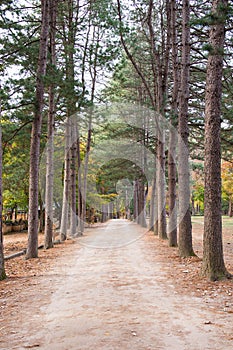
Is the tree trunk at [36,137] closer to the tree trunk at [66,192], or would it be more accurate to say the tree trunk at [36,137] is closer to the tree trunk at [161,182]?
the tree trunk at [161,182]

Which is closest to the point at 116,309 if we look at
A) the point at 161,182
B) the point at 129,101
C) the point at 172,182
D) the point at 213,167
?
the point at 213,167

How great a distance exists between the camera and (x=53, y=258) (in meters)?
12.6

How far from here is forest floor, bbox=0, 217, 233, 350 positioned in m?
4.34

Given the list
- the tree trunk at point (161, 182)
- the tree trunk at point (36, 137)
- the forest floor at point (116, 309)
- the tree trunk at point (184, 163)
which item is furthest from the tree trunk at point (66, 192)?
the forest floor at point (116, 309)

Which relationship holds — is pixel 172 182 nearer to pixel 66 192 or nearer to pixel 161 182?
pixel 161 182

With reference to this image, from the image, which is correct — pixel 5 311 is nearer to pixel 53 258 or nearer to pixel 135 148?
pixel 53 258

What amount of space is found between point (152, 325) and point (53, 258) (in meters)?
8.14

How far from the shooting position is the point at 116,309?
18.6ft

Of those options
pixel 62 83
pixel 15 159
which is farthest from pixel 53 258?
pixel 15 159

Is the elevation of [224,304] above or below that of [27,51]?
below

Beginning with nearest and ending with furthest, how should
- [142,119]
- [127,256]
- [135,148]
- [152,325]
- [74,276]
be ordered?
1. [152,325]
2. [74,276]
3. [127,256]
4. [142,119]
5. [135,148]

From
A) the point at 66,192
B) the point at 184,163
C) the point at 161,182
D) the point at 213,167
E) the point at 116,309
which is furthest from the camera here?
the point at 66,192

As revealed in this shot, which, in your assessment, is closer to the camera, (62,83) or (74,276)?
(74,276)

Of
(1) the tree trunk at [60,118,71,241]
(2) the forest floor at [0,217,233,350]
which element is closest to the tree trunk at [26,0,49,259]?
(2) the forest floor at [0,217,233,350]
